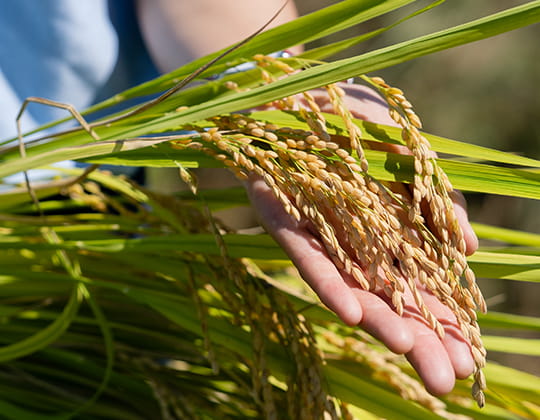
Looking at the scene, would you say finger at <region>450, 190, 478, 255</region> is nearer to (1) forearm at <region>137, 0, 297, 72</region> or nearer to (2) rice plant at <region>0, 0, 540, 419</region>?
(2) rice plant at <region>0, 0, 540, 419</region>

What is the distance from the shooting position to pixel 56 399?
37.5 inches

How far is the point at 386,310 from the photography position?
2.00 ft

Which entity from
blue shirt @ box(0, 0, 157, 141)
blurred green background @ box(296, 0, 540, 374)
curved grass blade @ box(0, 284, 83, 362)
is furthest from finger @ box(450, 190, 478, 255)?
blurred green background @ box(296, 0, 540, 374)

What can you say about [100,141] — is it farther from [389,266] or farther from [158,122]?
[389,266]

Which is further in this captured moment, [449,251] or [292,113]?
[292,113]

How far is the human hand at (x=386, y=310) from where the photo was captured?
0.58 metres

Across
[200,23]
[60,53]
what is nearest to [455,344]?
[200,23]

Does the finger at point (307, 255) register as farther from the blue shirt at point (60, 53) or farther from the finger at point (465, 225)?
the blue shirt at point (60, 53)

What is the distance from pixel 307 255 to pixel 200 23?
2.30 ft

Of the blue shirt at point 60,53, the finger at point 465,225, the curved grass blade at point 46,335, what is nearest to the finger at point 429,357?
the finger at point 465,225

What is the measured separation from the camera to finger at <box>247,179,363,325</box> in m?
0.60

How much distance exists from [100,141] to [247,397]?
19.8 inches

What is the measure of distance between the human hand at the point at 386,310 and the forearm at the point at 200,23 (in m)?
0.57

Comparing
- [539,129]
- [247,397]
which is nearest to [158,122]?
[247,397]
